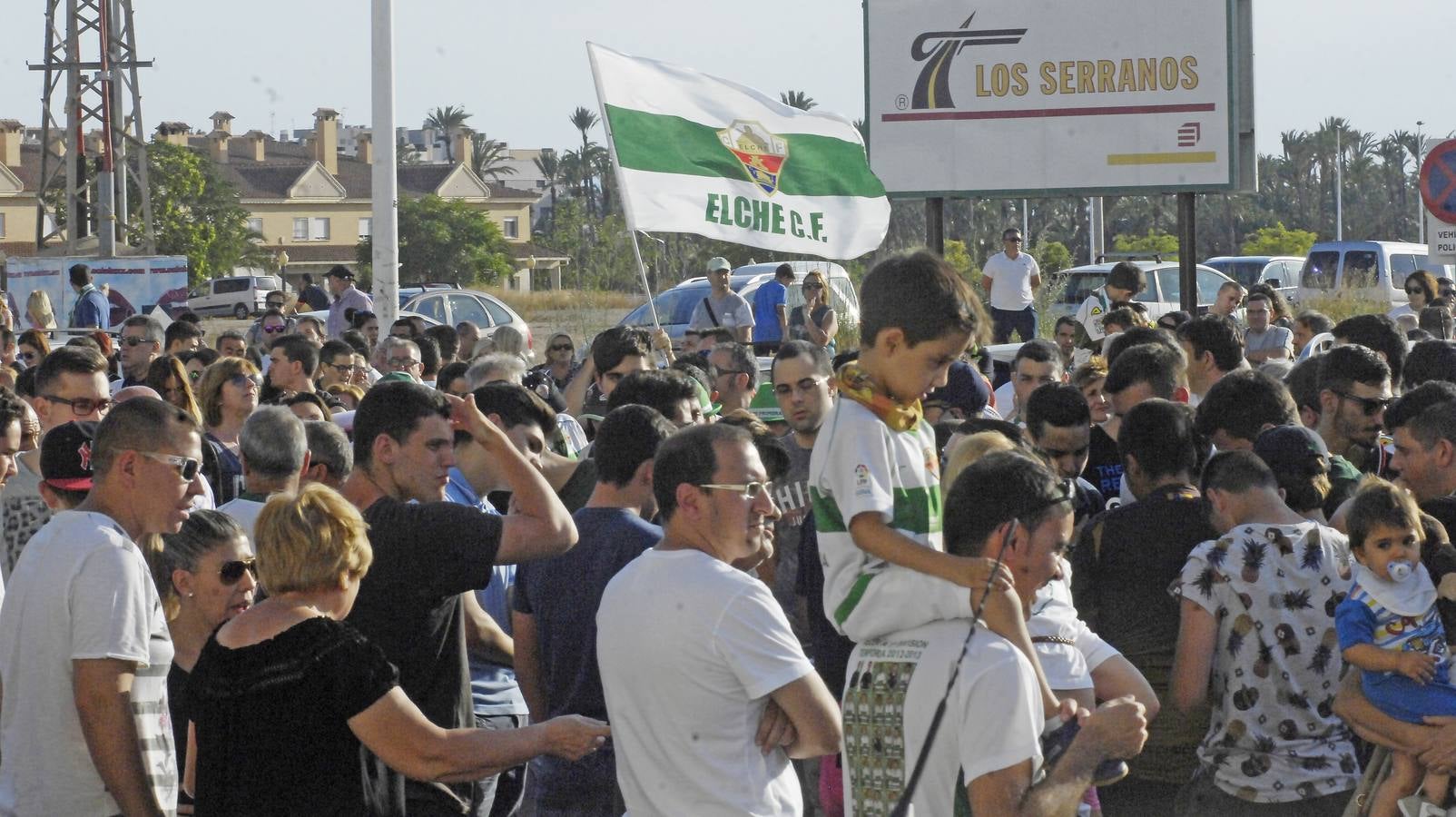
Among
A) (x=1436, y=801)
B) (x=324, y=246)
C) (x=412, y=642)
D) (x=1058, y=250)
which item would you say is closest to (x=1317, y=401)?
(x=1436, y=801)

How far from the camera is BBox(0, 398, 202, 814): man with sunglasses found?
13.7 feet

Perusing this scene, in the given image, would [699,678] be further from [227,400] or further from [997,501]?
[227,400]

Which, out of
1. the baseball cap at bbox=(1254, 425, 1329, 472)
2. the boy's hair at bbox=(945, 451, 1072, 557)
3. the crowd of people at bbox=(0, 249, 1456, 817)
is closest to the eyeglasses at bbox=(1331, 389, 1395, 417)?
the crowd of people at bbox=(0, 249, 1456, 817)

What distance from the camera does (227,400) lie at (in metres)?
7.62

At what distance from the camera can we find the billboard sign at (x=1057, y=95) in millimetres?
17000

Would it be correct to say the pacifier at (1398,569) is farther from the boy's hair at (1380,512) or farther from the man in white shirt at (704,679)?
the man in white shirt at (704,679)

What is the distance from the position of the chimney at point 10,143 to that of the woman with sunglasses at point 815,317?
8087cm

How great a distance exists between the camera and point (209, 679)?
3.84m

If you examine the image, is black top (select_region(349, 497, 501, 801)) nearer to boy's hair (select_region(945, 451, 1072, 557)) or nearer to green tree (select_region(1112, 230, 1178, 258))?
boy's hair (select_region(945, 451, 1072, 557))

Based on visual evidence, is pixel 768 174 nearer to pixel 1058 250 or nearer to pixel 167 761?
pixel 167 761

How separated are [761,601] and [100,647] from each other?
5.32 ft

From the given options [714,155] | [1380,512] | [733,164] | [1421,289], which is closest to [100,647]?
[1380,512]

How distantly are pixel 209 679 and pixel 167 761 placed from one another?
64 cm

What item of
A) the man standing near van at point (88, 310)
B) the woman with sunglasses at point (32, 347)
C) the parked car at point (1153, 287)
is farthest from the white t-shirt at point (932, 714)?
the parked car at point (1153, 287)
